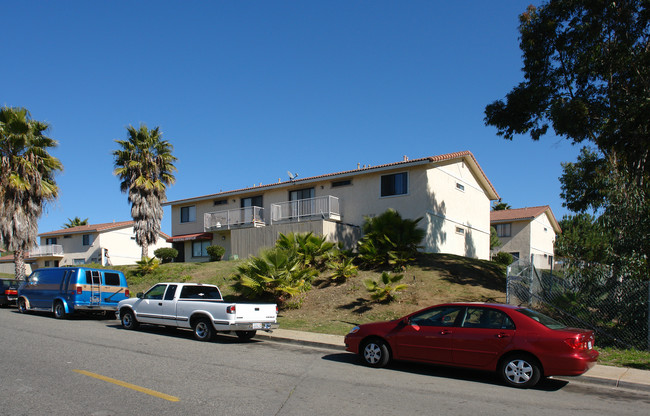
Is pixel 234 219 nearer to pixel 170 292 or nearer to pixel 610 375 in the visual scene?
pixel 170 292

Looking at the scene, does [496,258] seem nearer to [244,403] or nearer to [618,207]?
[618,207]

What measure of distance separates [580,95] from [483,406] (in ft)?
51.7

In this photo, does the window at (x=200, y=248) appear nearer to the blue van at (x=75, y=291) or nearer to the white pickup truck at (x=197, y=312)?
the blue van at (x=75, y=291)

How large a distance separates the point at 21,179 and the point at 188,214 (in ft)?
37.1

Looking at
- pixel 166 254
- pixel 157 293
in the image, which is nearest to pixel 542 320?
pixel 157 293

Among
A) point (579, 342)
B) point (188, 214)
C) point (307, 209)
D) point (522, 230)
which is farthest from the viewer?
point (522, 230)

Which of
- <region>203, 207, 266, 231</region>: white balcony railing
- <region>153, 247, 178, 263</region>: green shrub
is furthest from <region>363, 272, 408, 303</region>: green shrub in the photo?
<region>153, 247, 178, 263</region>: green shrub

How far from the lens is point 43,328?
14.2 m

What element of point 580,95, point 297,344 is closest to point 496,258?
point 580,95

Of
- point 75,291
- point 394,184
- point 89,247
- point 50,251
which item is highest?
point 394,184

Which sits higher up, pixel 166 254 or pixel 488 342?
pixel 166 254

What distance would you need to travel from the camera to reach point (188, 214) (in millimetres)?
34875

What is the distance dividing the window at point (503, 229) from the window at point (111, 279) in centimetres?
3162

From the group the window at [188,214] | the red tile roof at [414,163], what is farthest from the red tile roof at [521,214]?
the window at [188,214]
